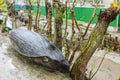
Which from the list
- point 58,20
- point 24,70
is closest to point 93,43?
point 58,20

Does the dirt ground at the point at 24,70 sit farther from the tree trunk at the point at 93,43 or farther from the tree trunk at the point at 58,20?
the tree trunk at the point at 58,20

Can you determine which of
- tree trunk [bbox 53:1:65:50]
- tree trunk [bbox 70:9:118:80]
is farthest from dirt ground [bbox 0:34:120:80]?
tree trunk [bbox 53:1:65:50]

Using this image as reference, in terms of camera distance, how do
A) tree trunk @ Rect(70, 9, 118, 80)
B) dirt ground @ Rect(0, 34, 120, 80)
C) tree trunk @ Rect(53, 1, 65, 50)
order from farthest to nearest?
1. tree trunk @ Rect(53, 1, 65, 50)
2. dirt ground @ Rect(0, 34, 120, 80)
3. tree trunk @ Rect(70, 9, 118, 80)

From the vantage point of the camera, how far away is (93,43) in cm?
642

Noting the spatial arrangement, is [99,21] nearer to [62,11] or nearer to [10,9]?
[62,11]

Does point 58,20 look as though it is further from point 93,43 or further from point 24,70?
point 24,70

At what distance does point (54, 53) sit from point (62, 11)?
1.37 metres

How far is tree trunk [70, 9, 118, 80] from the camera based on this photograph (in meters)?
6.08

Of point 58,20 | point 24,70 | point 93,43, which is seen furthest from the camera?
point 58,20

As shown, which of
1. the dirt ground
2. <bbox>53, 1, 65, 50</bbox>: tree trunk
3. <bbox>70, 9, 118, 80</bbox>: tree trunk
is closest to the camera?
<bbox>70, 9, 118, 80</bbox>: tree trunk

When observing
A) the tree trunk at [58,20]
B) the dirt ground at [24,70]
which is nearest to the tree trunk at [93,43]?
the dirt ground at [24,70]

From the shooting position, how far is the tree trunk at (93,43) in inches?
239

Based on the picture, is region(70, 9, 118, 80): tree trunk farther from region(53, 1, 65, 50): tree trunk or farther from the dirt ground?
region(53, 1, 65, 50): tree trunk

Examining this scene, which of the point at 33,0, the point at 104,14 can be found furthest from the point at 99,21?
the point at 33,0
